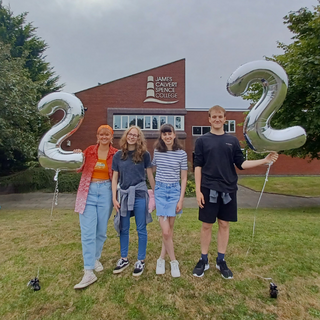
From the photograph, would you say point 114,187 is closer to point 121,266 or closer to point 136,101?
point 121,266

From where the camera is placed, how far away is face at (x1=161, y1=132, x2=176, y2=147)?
9.09ft

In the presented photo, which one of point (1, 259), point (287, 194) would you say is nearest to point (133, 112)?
point (287, 194)

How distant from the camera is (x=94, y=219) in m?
2.75

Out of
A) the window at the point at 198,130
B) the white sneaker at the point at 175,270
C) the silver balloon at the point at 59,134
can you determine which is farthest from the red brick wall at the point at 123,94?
the white sneaker at the point at 175,270

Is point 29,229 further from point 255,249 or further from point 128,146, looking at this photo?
point 255,249

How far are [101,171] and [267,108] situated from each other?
2075 mm

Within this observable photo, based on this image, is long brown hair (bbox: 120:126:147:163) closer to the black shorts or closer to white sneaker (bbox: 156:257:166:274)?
the black shorts

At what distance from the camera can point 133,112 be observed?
2058cm

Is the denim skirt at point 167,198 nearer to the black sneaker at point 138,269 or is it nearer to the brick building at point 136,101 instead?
the black sneaker at point 138,269

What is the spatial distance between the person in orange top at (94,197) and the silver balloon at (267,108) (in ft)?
5.38

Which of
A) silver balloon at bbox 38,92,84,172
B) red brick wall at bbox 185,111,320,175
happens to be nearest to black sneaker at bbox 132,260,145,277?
silver balloon at bbox 38,92,84,172

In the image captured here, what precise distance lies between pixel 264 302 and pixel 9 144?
1114cm

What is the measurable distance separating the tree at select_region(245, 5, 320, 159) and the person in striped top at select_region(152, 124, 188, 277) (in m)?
6.18

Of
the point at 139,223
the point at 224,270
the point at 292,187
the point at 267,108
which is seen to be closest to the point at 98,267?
the point at 139,223
